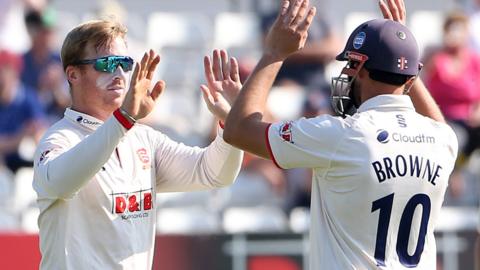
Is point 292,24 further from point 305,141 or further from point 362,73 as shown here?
point 305,141

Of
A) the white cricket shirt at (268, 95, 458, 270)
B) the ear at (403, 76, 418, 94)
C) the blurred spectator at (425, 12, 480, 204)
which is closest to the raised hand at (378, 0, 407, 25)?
the ear at (403, 76, 418, 94)

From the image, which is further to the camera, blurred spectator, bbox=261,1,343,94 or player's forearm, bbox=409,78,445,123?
blurred spectator, bbox=261,1,343,94

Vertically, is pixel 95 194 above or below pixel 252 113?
below

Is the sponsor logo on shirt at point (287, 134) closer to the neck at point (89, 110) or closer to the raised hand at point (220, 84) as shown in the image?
the raised hand at point (220, 84)

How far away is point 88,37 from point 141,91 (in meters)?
0.50

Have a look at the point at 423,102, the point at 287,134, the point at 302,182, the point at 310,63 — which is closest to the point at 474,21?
the point at 310,63

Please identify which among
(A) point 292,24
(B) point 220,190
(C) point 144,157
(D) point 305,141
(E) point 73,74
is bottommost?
(B) point 220,190

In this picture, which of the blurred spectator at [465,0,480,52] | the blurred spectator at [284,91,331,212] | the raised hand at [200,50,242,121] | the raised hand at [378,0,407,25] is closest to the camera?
the raised hand at [378,0,407,25]

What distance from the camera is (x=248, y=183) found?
10039mm

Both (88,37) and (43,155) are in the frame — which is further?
(88,37)

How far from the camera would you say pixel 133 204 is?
4.80 metres

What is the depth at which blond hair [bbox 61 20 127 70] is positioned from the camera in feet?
15.8

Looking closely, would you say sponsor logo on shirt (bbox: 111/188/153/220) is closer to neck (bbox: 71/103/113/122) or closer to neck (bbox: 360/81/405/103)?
neck (bbox: 71/103/113/122)

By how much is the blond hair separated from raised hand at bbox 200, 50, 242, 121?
0.44 meters
